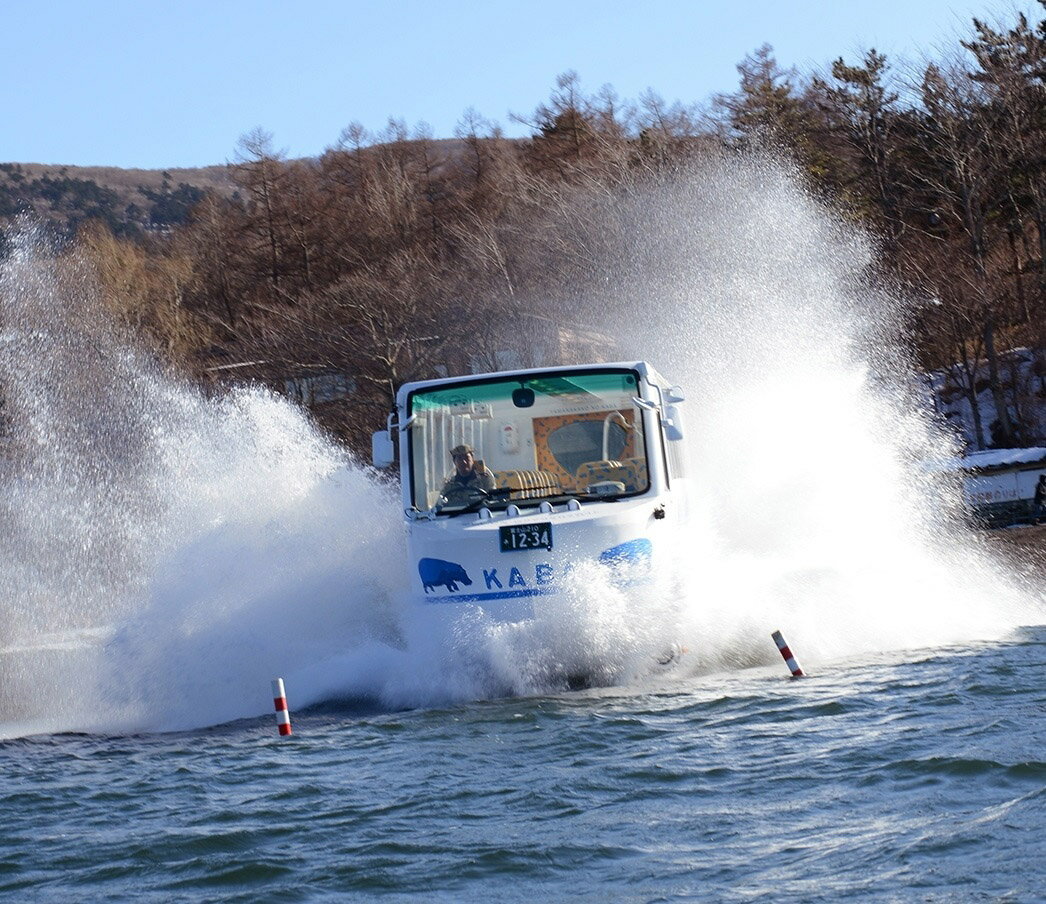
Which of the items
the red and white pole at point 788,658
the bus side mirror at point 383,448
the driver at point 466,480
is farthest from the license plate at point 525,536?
the red and white pole at point 788,658

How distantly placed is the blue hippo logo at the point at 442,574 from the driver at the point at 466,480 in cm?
70

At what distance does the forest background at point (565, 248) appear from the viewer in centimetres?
4009

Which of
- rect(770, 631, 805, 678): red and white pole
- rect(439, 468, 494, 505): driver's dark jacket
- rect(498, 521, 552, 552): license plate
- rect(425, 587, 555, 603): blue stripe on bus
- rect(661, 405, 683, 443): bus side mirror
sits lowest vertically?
rect(770, 631, 805, 678): red and white pole

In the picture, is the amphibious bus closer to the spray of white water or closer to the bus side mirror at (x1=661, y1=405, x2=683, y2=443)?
the bus side mirror at (x1=661, y1=405, x2=683, y2=443)

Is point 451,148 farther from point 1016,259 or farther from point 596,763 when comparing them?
point 596,763

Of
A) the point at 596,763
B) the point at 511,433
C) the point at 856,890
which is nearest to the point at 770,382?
the point at 511,433

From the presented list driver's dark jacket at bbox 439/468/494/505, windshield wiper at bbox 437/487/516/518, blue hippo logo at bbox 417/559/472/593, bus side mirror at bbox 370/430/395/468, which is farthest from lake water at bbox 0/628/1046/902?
bus side mirror at bbox 370/430/395/468

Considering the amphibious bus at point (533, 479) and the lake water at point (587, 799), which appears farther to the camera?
the amphibious bus at point (533, 479)

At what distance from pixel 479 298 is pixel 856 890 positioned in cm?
3477

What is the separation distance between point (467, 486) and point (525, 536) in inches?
41.6

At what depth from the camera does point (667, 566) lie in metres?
12.3

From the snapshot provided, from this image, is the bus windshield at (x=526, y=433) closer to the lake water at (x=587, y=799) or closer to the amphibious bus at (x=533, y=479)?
the amphibious bus at (x=533, y=479)

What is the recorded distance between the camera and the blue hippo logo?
39.1ft

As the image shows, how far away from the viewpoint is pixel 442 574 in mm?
11984
